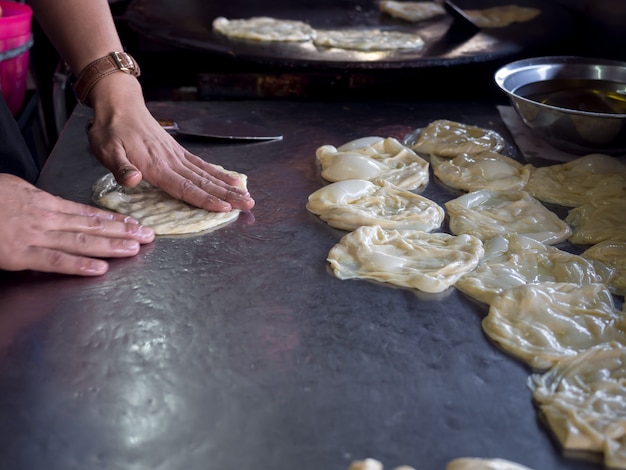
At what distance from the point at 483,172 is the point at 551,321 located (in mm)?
986

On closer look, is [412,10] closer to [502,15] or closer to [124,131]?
[502,15]

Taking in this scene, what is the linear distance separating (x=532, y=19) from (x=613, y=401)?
11.2 feet

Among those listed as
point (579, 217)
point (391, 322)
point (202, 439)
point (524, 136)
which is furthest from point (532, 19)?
point (202, 439)

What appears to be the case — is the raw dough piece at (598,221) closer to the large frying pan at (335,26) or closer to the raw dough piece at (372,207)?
the raw dough piece at (372,207)

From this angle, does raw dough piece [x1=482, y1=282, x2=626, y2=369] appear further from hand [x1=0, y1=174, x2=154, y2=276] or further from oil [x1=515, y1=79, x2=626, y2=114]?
oil [x1=515, y1=79, x2=626, y2=114]

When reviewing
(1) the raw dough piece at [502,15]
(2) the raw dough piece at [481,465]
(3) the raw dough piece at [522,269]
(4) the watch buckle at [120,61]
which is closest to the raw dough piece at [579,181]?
(3) the raw dough piece at [522,269]

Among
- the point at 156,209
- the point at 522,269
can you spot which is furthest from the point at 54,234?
the point at 522,269

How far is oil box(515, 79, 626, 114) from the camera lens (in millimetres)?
3090

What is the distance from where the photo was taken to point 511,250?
7.49 ft

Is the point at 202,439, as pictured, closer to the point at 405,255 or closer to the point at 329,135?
the point at 405,255

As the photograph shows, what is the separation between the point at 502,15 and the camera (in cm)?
450

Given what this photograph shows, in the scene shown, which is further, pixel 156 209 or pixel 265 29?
pixel 265 29

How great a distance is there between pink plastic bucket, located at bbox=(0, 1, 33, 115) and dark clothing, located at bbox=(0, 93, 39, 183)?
2.95 ft

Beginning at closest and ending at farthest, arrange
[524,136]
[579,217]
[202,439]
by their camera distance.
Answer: [202,439]
[579,217]
[524,136]
